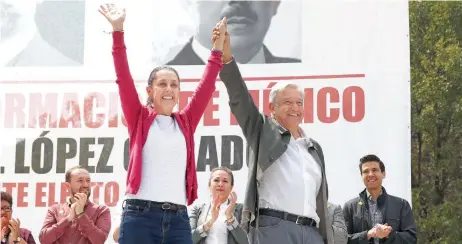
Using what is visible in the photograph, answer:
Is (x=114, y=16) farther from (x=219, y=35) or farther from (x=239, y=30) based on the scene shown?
(x=239, y=30)

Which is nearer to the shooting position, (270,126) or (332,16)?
(270,126)

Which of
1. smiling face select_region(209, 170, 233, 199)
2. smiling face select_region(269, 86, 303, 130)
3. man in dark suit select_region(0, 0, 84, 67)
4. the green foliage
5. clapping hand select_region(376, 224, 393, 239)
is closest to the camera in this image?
smiling face select_region(269, 86, 303, 130)

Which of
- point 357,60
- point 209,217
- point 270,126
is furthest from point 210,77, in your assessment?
point 357,60

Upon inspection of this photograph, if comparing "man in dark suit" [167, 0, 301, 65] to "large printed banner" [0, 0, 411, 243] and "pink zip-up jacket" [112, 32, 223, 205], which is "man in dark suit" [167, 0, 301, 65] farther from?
"pink zip-up jacket" [112, 32, 223, 205]

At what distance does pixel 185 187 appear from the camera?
10.8 ft

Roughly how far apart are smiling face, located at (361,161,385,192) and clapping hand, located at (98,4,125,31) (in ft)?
9.09

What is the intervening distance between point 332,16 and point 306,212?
303 centimetres

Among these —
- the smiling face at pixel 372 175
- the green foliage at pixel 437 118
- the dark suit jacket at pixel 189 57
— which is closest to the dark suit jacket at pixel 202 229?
the smiling face at pixel 372 175

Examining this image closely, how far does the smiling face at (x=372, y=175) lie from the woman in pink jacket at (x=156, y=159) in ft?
8.03

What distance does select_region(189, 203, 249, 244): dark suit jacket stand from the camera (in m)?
4.96

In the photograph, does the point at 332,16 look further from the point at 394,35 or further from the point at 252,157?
the point at 252,157

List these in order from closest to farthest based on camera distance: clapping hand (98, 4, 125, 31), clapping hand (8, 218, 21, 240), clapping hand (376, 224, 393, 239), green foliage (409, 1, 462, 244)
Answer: clapping hand (98, 4, 125, 31) < clapping hand (376, 224, 393, 239) < clapping hand (8, 218, 21, 240) < green foliage (409, 1, 462, 244)

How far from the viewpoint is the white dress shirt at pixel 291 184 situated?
3.45m

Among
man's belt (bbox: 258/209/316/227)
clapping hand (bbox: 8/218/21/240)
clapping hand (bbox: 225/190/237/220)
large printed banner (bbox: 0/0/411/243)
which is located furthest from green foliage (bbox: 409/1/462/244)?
man's belt (bbox: 258/209/316/227)
